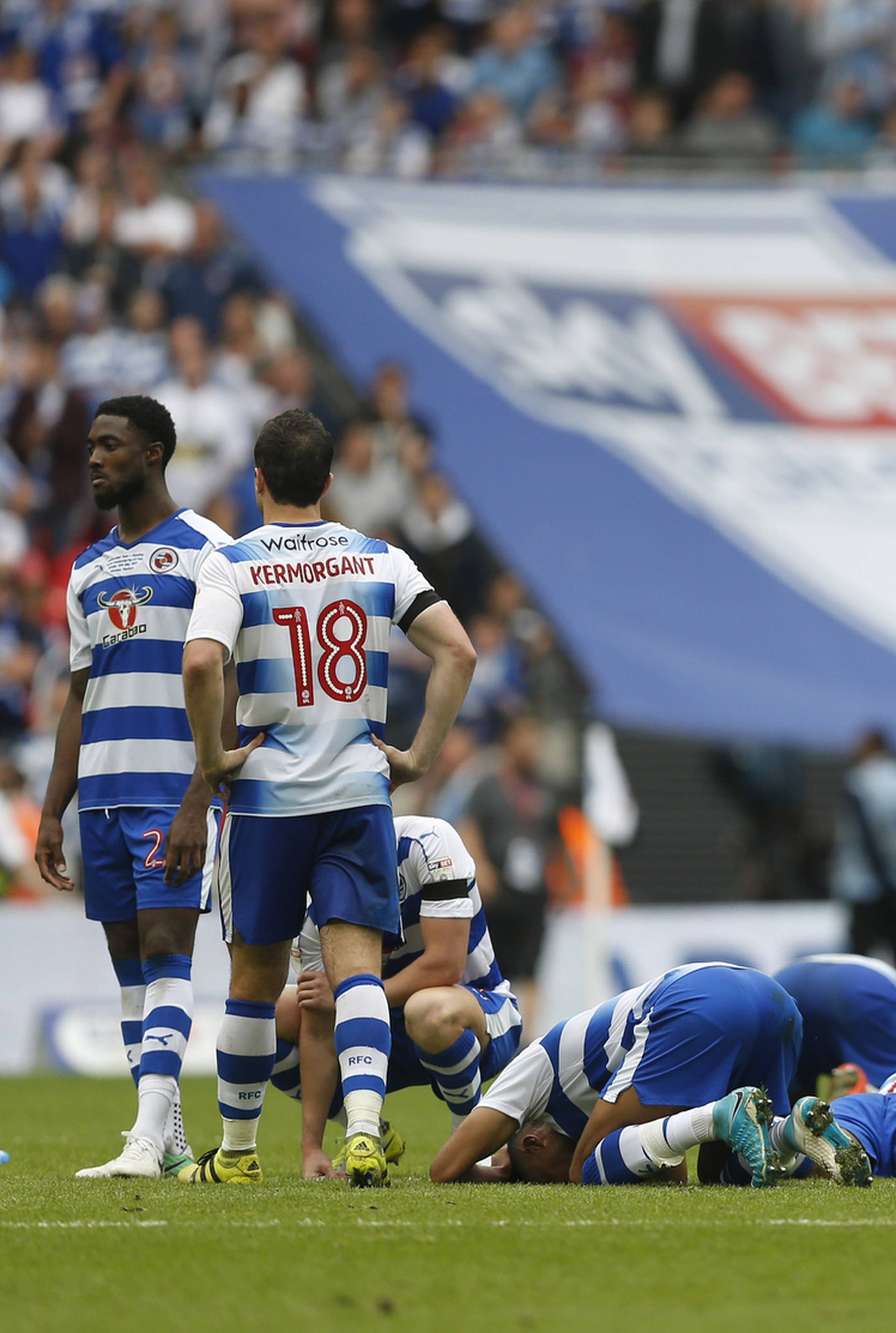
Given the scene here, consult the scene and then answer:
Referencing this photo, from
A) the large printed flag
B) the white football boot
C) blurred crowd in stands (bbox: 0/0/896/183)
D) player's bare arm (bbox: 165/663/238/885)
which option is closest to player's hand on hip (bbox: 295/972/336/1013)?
player's bare arm (bbox: 165/663/238/885)

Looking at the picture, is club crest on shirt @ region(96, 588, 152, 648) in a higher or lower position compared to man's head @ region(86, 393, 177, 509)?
lower

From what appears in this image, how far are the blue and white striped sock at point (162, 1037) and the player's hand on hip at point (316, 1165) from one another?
0.44 metres

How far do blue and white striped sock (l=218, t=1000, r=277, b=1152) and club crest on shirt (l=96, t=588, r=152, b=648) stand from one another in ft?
3.95

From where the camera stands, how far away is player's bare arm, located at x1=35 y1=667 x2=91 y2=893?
21.5ft

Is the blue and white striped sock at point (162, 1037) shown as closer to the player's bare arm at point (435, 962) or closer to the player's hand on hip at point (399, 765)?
the player's bare arm at point (435, 962)

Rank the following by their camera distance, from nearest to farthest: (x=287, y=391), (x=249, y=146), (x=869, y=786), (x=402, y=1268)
Answer: 1. (x=402, y=1268)
2. (x=869, y=786)
3. (x=287, y=391)
4. (x=249, y=146)

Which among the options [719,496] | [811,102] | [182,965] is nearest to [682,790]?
[719,496]

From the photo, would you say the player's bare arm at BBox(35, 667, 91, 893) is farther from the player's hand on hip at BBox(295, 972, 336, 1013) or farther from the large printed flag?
the large printed flag

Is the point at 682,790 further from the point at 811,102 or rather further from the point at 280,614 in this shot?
the point at 280,614

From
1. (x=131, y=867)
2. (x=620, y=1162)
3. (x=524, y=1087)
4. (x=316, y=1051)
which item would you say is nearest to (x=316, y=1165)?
(x=316, y=1051)

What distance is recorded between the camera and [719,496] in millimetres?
17406

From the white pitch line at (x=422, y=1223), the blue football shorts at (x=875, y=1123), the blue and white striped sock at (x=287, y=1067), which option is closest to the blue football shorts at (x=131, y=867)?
the blue and white striped sock at (x=287, y=1067)

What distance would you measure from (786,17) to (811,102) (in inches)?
39.9

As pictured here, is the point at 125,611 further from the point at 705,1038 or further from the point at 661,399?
the point at 661,399
